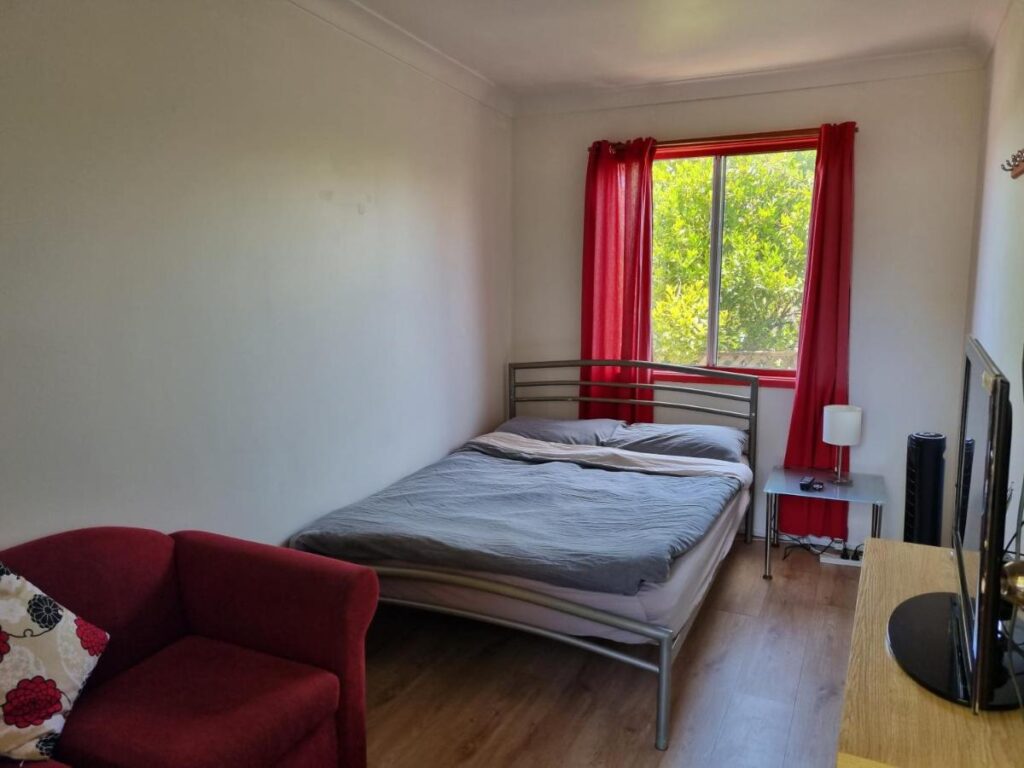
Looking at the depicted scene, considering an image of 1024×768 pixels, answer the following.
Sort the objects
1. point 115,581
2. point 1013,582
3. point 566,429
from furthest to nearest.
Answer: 1. point 566,429
2. point 115,581
3. point 1013,582

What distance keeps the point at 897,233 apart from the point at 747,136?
928 mm

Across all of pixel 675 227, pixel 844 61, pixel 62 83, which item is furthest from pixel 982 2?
pixel 62 83

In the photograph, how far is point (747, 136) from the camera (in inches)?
158

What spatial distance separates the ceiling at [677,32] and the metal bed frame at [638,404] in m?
1.63

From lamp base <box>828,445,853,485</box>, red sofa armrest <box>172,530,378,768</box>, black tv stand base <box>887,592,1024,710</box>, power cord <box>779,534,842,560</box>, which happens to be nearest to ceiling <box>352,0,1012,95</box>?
lamp base <box>828,445,853,485</box>

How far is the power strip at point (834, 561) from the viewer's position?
3.85 meters

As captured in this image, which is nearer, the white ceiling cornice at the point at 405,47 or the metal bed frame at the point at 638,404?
the metal bed frame at the point at 638,404

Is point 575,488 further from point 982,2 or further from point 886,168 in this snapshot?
point 982,2

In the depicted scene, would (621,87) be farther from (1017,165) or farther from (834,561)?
(834,561)

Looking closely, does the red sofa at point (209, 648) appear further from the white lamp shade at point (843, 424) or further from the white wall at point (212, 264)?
the white lamp shade at point (843, 424)

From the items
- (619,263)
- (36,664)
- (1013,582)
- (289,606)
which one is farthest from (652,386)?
(36,664)

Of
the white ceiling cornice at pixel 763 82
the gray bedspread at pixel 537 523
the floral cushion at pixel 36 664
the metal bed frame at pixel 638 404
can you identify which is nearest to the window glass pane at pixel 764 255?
the metal bed frame at pixel 638 404

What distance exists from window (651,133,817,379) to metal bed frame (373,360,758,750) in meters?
0.20

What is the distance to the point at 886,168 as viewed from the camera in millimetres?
3797
